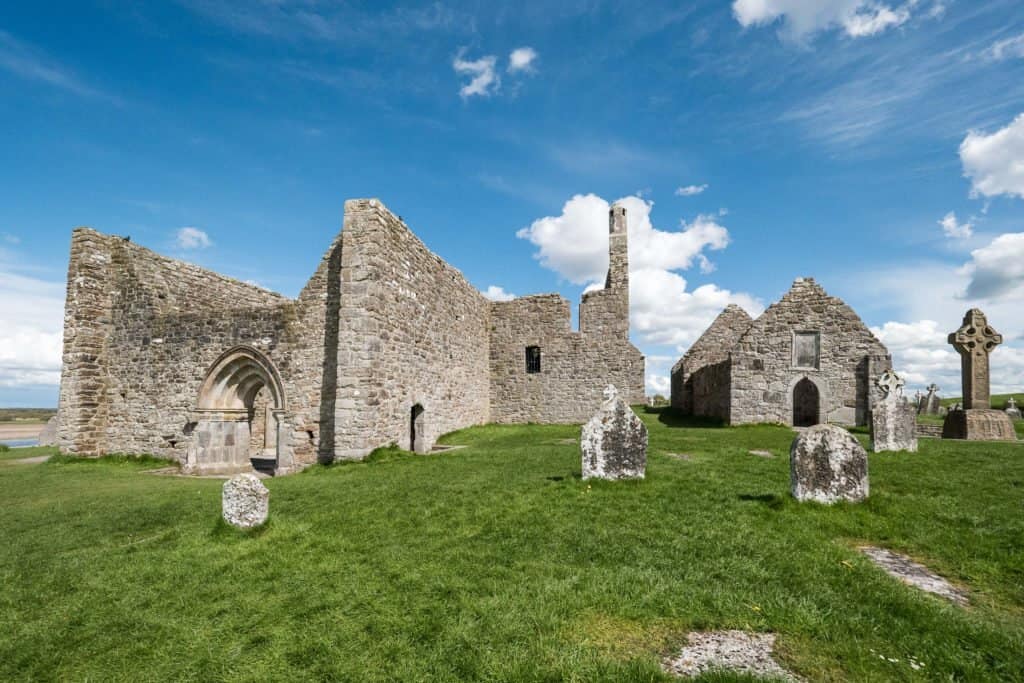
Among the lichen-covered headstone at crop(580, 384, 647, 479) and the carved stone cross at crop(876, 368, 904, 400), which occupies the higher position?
the carved stone cross at crop(876, 368, 904, 400)

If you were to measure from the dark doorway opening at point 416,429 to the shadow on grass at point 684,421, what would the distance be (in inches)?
391

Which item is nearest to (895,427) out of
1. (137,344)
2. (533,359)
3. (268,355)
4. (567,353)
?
(567,353)

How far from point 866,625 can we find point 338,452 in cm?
1081

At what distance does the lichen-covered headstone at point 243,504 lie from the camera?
6387mm

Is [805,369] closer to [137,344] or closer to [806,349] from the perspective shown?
[806,349]

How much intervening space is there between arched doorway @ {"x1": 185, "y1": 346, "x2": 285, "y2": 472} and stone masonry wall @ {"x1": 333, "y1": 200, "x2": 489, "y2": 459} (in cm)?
272

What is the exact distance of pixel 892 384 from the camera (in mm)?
11320

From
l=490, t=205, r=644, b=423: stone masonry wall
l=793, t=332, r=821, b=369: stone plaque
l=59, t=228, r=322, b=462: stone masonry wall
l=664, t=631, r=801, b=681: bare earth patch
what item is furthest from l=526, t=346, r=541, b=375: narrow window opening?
l=664, t=631, r=801, b=681: bare earth patch

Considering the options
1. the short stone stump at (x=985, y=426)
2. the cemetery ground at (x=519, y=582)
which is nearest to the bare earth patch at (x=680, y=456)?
the cemetery ground at (x=519, y=582)

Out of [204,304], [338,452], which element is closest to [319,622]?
[338,452]

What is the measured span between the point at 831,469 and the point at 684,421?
15.8 meters

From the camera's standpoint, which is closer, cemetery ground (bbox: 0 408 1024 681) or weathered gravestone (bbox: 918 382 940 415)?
cemetery ground (bbox: 0 408 1024 681)

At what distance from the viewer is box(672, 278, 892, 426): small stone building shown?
17.8 m

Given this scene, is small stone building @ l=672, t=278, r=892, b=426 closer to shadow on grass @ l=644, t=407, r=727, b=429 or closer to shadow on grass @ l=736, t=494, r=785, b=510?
shadow on grass @ l=644, t=407, r=727, b=429
